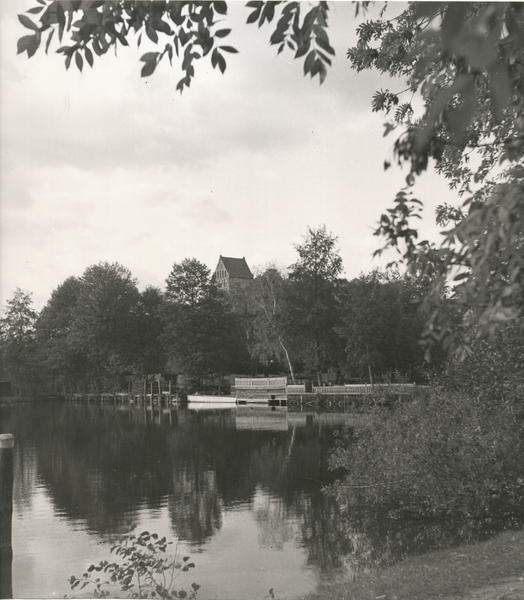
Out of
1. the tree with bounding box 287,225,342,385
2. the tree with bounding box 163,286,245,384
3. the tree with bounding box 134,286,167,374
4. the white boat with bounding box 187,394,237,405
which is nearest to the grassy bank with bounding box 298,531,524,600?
the tree with bounding box 287,225,342,385

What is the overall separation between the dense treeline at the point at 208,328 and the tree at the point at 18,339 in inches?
4.6

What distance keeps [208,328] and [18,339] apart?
64.1 feet

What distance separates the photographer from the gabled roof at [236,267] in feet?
289

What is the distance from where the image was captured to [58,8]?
3.99 meters

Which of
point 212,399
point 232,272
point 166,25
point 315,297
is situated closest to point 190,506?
point 166,25

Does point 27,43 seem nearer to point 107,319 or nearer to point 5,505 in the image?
point 5,505

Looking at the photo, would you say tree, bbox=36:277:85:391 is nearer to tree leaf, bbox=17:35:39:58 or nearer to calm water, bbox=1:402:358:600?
calm water, bbox=1:402:358:600

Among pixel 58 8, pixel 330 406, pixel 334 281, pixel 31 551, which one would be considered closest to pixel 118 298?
pixel 334 281

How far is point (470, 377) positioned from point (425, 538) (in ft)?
9.67

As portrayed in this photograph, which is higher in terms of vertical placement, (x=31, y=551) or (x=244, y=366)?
(x=244, y=366)

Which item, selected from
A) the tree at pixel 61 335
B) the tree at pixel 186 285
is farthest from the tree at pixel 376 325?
the tree at pixel 61 335

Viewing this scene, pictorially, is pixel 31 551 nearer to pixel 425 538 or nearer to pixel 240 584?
pixel 240 584

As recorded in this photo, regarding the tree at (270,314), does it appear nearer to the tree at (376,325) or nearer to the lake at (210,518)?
the tree at (376,325)

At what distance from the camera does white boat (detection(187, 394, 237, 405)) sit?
57312 millimetres
